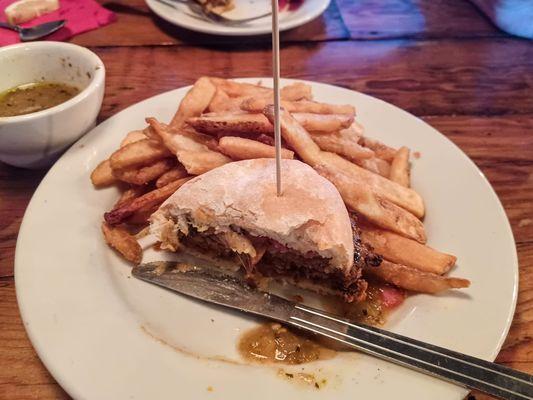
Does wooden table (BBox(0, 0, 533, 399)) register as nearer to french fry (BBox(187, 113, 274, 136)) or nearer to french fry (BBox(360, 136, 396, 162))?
french fry (BBox(360, 136, 396, 162))

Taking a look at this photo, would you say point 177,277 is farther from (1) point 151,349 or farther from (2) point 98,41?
(2) point 98,41

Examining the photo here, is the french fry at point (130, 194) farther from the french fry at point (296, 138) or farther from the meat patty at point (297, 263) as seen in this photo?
the french fry at point (296, 138)

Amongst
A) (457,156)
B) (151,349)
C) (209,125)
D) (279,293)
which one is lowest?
(279,293)

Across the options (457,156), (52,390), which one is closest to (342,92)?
(457,156)

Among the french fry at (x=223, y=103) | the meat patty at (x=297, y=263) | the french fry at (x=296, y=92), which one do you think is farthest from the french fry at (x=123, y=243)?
the french fry at (x=296, y=92)

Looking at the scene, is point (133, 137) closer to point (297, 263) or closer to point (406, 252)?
point (297, 263)

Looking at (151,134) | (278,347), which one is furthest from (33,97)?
(278,347)

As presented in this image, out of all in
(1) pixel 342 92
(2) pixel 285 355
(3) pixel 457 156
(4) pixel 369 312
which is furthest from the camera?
(1) pixel 342 92

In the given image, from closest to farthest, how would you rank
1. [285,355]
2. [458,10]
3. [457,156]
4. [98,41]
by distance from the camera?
[285,355] → [457,156] → [98,41] → [458,10]
